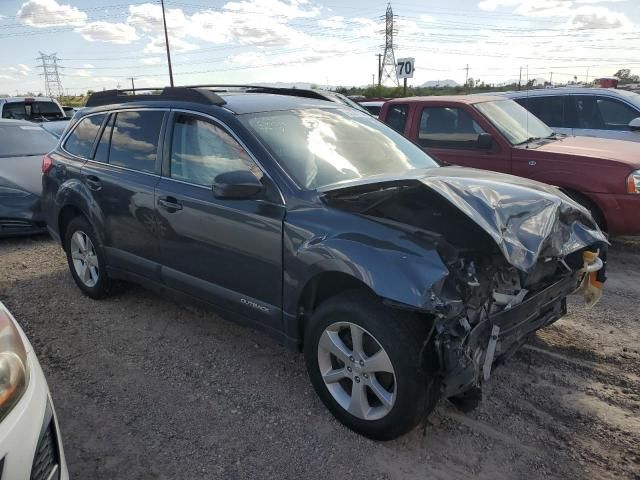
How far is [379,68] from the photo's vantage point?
168 ft

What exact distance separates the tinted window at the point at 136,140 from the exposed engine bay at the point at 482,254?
1714 millimetres

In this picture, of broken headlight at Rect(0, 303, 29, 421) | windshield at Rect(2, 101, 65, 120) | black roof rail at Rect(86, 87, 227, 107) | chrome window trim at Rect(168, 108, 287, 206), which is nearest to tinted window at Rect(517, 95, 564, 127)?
black roof rail at Rect(86, 87, 227, 107)

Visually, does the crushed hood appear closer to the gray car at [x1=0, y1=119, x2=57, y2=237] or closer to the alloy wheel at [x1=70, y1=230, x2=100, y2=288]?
the alloy wheel at [x1=70, y1=230, x2=100, y2=288]

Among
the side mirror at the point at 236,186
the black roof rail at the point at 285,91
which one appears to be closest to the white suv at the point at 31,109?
A: the black roof rail at the point at 285,91

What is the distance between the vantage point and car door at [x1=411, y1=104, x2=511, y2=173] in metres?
6.25

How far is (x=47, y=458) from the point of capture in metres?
2.04

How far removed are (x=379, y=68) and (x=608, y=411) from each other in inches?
2026

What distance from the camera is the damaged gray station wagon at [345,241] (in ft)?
8.51

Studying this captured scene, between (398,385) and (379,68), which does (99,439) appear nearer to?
(398,385)

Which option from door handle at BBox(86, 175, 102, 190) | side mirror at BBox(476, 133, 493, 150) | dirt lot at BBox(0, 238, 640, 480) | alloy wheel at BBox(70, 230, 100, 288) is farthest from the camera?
side mirror at BBox(476, 133, 493, 150)

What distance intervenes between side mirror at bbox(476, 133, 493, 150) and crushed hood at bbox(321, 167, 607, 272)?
2.89 m

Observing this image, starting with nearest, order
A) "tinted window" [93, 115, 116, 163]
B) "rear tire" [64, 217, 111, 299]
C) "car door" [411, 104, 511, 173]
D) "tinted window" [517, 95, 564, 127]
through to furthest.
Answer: "tinted window" [93, 115, 116, 163]
"rear tire" [64, 217, 111, 299]
"car door" [411, 104, 511, 173]
"tinted window" [517, 95, 564, 127]

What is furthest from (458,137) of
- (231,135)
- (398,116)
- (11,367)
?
(11,367)

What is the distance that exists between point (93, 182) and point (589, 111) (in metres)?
7.09
